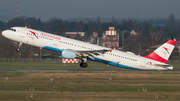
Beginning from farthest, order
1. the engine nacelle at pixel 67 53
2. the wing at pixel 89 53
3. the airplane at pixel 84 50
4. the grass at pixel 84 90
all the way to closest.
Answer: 1. the wing at pixel 89 53
2. the engine nacelle at pixel 67 53
3. the airplane at pixel 84 50
4. the grass at pixel 84 90

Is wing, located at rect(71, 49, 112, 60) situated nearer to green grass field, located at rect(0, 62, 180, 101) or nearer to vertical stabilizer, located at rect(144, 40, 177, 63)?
vertical stabilizer, located at rect(144, 40, 177, 63)

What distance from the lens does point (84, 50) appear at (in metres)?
43.8

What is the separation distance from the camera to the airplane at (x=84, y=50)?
42062 mm

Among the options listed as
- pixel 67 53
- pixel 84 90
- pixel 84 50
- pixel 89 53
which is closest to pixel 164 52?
pixel 89 53

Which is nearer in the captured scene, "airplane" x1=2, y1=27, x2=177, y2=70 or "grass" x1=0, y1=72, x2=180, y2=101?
"grass" x1=0, y1=72, x2=180, y2=101

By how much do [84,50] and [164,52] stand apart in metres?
13.1

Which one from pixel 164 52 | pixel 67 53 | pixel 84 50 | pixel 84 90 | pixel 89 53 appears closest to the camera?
pixel 84 90

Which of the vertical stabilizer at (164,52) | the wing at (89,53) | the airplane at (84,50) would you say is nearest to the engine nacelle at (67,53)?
the airplane at (84,50)

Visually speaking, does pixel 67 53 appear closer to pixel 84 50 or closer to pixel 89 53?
pixel 84 50

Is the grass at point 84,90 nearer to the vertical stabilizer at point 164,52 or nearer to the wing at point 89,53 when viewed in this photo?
the wing at point 89,53

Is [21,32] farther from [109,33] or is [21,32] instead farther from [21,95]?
[109,33]

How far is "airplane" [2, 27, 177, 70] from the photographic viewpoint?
42.1 metres

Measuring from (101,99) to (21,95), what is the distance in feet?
23.8

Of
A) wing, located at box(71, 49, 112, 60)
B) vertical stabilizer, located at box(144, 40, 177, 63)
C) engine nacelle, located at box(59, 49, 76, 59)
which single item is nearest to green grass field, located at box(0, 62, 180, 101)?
engine nacelle, located at box(59, 49, 76, 59)
